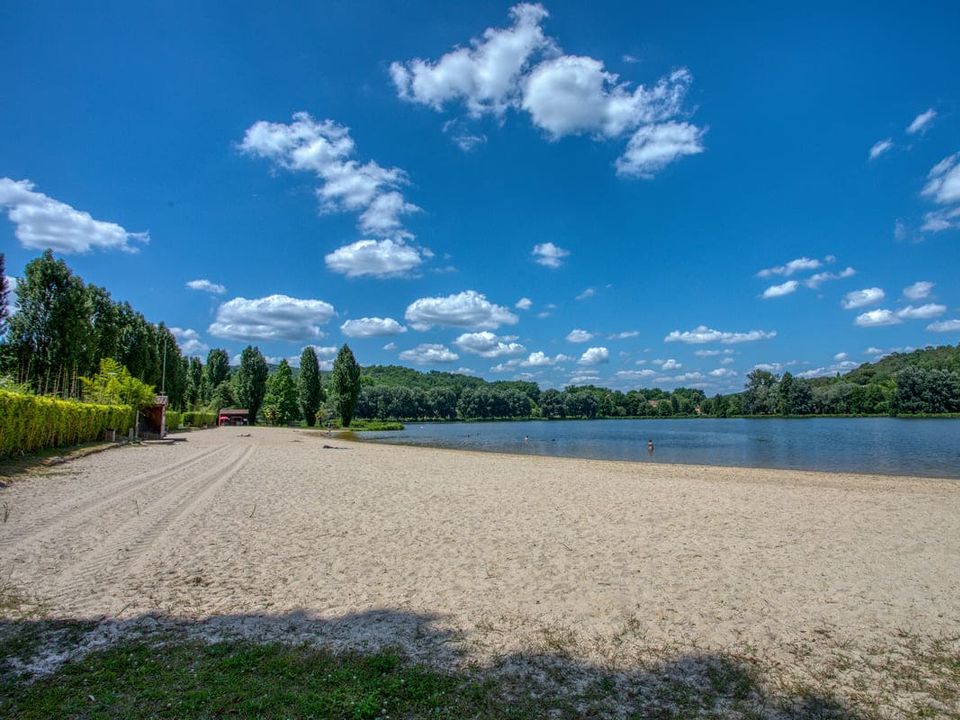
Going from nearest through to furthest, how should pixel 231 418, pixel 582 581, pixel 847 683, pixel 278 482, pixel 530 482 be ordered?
pixel 847 683 < pixel 582 581 < pixel 278 482 < pixel 530 482 < pixel 231 418

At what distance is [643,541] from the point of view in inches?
355

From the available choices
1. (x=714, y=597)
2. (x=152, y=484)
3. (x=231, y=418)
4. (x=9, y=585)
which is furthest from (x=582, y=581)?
(x=231, y=418)

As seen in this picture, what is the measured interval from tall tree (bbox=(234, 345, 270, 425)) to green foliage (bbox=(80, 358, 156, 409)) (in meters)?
50.4

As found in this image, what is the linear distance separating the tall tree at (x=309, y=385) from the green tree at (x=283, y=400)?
3621mm

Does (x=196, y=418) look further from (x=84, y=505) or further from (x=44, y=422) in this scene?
(x=84, y=505)

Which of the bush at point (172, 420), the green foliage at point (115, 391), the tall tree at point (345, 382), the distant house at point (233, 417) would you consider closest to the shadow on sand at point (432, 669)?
the green foliage at point (115, 391)

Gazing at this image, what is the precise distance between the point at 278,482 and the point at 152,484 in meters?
3.30

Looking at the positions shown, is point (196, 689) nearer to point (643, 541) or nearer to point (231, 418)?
point (643, 541)

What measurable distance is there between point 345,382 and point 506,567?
283ft

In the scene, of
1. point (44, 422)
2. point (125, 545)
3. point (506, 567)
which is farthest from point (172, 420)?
point (506, 567)

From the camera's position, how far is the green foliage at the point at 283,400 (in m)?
94.0

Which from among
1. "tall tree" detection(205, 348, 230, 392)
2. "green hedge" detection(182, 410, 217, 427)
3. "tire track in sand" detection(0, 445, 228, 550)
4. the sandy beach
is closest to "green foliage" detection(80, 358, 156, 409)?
"tire track in sand" detection(0, 445, 228, 550)

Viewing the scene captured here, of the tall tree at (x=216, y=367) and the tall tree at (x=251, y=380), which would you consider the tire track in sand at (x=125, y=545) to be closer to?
the tall tree at (x=251, y=380)

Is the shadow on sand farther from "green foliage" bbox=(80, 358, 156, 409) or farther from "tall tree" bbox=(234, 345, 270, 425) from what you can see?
"tall tree" bbox=(234, 345, 270, 425)
